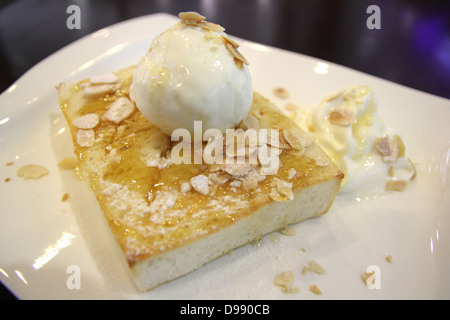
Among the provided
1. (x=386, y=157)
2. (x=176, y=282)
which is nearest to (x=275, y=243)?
(x=176, y=282)

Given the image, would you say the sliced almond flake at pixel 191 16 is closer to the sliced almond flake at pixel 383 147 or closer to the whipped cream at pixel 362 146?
the whipped cream at pixel 362 146

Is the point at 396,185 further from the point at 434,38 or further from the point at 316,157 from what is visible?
the point at 434,38

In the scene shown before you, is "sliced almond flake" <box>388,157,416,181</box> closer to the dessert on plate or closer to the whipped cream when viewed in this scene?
the whipped cream

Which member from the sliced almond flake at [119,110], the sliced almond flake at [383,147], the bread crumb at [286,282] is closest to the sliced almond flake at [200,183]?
the bread crumb at [286,282]

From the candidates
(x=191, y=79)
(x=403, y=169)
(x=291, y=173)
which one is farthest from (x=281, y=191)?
(x=403, y=169)

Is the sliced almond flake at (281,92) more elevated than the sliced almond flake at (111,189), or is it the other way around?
the sliced almond flake at (111,189)
